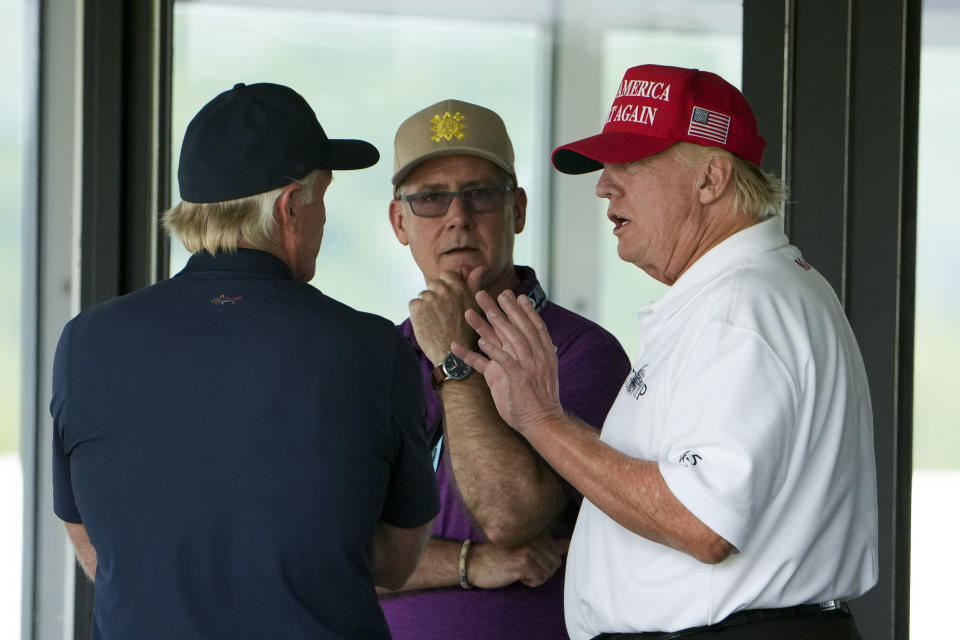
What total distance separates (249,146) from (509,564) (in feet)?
2.61

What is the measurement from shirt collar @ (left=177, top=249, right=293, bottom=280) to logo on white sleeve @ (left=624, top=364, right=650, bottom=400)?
51 centimetres

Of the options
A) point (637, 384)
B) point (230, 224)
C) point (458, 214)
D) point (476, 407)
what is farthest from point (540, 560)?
point (230, 224)

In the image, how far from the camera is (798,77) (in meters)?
2.46

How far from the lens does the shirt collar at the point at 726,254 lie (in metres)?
1.44

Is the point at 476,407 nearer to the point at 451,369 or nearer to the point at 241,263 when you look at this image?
the point at 451,369

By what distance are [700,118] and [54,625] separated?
6.43 ft

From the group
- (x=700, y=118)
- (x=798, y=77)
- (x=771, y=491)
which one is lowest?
(x=771, y=491)

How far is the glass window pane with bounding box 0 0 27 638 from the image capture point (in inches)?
97.7

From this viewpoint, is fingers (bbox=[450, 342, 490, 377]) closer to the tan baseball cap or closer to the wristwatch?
the wristwatch

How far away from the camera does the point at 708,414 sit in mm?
1260

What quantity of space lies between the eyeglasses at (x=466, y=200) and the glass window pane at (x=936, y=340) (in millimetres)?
1105

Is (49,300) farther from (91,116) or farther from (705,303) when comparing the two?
(705,303)

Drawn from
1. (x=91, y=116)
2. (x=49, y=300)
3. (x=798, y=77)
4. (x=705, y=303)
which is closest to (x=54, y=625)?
(x=49, y=300)

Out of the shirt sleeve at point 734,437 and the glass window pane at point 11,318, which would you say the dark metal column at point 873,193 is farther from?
the glass window pane at point 11,318
